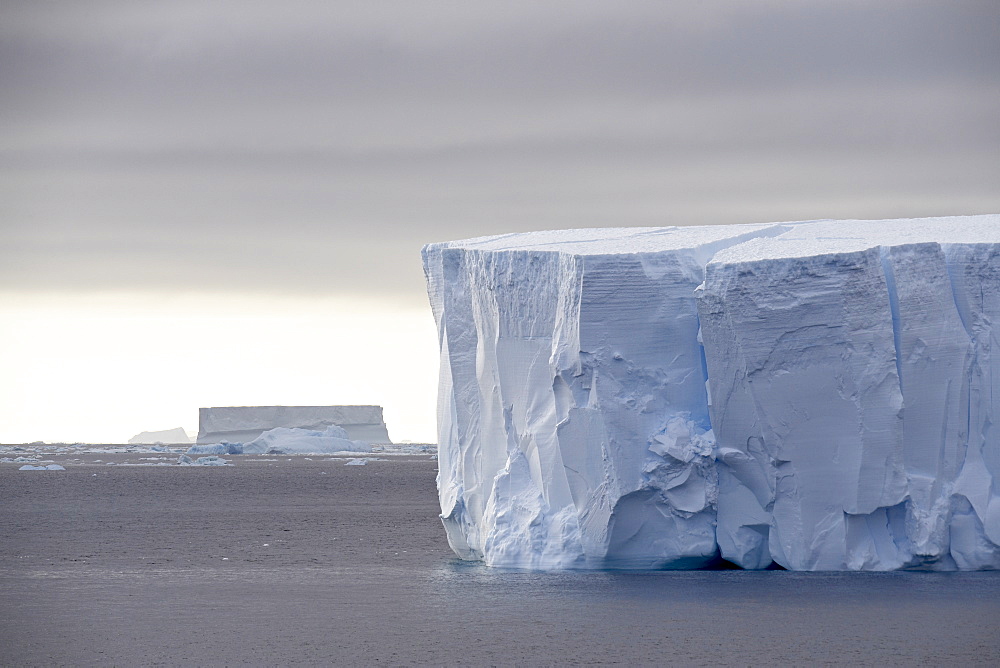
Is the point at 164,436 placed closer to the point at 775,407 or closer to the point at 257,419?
Result: the point at 257,419

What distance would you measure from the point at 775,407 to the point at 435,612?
380cm

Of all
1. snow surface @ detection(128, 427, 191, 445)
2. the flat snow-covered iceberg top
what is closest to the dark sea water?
the flat snow-covered iceberg top

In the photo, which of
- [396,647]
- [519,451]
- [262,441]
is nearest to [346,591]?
[519,451]

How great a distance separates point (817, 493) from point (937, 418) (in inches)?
55.0

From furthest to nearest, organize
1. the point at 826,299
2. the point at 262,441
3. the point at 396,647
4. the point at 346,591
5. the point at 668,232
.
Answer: the point at 262,441
the point at 668,232
the point at 346,591
the point at 826,299
the point at 396,647

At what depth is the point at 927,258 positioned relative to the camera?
1351 cm

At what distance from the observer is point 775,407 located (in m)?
13.3

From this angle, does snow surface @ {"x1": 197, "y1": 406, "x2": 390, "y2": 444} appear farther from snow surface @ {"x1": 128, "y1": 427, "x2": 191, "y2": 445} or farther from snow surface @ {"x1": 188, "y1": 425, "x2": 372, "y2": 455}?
snow surface @ {"x1": 128, "y1": 427, "x2": 191, "y2": 445}

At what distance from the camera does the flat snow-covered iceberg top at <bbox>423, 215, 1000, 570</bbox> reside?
43.4 feet

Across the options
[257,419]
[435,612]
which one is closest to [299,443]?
[257,419]

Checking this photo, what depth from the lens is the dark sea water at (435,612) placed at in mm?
10320

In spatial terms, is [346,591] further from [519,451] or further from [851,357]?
[851,357]

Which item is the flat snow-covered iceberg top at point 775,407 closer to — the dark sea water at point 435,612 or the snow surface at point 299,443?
the dark sea water at point 435,612

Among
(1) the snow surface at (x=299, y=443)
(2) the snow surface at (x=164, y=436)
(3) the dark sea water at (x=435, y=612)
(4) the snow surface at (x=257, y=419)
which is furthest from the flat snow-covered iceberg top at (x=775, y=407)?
(2) the snow surface at (x=164, y=436)
